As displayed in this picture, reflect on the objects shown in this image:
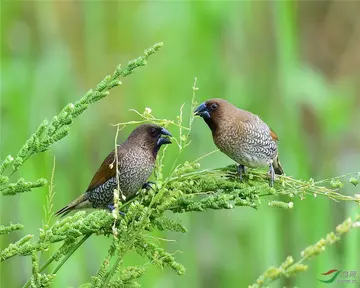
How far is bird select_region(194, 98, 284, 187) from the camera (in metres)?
3.88

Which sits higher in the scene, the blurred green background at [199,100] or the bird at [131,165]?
the blurred green background at [199,100]

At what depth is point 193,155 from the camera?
201 inches

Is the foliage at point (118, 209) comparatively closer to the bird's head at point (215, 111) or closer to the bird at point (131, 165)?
the bird at point (131, 165)

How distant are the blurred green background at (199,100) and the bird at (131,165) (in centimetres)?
58

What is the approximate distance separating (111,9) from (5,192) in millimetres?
4551

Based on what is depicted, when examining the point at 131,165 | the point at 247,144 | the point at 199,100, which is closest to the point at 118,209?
the point at 131,165

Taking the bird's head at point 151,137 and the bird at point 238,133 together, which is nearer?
the bird's head at point 151,137

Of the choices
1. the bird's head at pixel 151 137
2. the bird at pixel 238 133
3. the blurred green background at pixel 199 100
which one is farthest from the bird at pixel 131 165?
the blurred green background at pixel 199 100

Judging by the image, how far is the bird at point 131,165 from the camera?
359cm

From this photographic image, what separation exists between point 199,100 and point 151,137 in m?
1.28

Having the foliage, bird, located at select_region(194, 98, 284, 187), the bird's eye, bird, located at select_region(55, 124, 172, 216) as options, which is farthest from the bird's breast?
the foliage

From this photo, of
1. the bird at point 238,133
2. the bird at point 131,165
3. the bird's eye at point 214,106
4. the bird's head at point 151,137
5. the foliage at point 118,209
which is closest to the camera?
the foliage at point 118,209

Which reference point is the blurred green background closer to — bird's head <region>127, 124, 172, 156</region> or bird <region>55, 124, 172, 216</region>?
bird <region>55, 124, 172, 216</region>

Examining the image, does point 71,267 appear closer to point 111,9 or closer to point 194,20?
point 194,20
